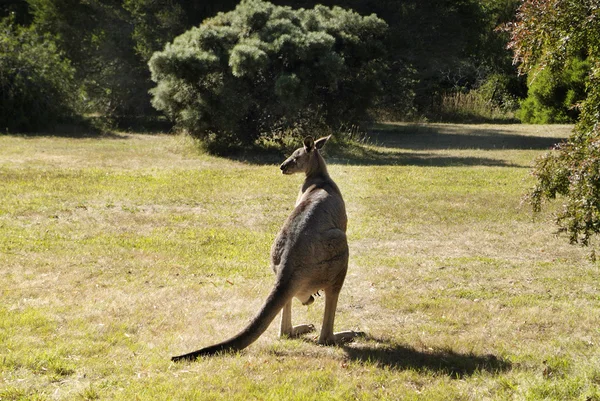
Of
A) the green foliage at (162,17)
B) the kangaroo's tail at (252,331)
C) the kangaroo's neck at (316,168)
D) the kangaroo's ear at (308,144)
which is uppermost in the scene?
the green foliage at (162,17)

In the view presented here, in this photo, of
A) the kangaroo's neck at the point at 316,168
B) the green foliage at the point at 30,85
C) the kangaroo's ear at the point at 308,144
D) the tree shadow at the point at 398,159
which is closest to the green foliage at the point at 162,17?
the green foliage at the point at 30,85

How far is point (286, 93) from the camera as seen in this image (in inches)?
677

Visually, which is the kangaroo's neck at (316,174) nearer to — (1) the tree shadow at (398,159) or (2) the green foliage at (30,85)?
(1) the tree shadow at (398,159)

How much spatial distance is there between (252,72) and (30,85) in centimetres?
955

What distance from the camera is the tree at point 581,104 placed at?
5.66 meters

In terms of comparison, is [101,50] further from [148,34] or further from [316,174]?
[316,174]

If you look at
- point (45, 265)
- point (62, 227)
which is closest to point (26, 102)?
point (62, 227)

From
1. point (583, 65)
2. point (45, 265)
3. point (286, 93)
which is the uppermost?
point (583, 65)

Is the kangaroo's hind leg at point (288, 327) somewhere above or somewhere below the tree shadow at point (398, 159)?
below

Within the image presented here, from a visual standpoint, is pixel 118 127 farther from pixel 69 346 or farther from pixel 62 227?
pixel 69 346

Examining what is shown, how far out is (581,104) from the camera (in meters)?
6.34

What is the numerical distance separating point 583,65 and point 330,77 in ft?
42.0

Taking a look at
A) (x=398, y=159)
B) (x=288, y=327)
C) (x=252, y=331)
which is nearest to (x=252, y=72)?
(x=398, y=159)

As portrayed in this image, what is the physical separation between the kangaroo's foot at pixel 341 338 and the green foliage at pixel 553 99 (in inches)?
895
